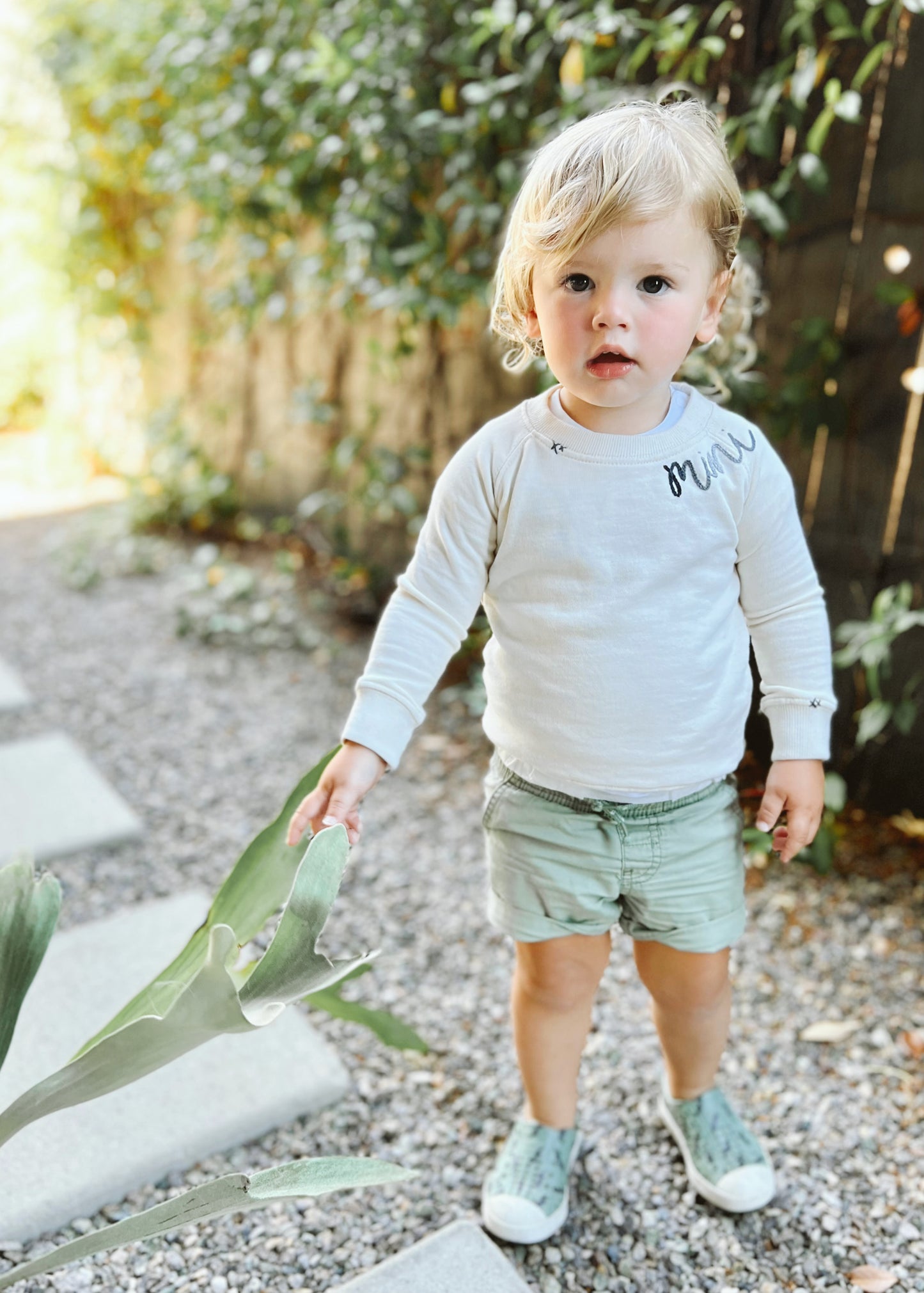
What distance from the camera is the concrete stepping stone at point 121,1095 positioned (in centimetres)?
135

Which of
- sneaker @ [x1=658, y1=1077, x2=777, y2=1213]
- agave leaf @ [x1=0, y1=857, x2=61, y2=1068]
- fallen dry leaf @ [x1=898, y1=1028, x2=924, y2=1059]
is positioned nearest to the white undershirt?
sneaker @ [x1=658, y1=1077, x2=777, y2=1213]

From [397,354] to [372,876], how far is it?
149cm

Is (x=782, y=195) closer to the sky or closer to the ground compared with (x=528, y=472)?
closer to the sky

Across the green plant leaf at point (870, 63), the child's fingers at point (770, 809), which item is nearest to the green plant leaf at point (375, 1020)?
the child's fingers at point (770, 809)

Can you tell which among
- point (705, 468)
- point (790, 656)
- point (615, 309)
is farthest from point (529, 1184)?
point (615, 309)

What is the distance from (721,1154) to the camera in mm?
1397

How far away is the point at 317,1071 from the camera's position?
155 centimetres

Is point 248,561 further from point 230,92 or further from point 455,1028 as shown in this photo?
point 455,1028

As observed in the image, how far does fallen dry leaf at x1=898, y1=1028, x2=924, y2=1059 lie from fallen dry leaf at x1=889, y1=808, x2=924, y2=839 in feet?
1.98

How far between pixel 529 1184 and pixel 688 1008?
0.29 metres

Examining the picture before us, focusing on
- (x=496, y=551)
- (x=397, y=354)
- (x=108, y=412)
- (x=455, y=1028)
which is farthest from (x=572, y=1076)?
(x=108, y=412)

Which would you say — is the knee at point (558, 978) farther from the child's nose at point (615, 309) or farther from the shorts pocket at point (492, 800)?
the child's nose at point (615, 309)

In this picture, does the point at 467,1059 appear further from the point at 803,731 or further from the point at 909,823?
the point at 909,823

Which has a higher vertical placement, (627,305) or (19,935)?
(627,305)
